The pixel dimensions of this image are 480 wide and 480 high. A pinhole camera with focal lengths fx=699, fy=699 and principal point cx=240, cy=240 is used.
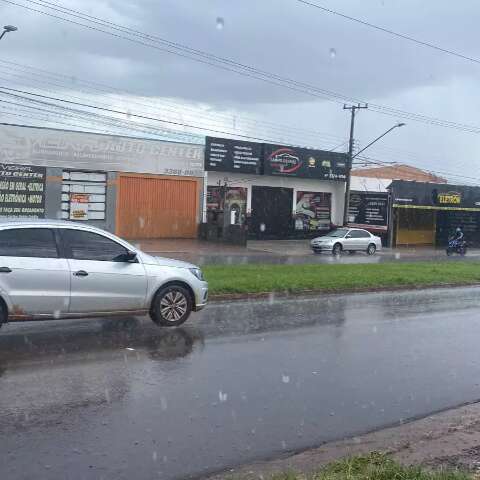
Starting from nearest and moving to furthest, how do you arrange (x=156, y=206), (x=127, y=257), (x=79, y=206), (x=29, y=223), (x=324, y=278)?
1. (x=29, y=223)
2. (x=127, y=257)
3. (x=324, y=278)
4. (x=79, y=206)
5. (x=156, y=206)

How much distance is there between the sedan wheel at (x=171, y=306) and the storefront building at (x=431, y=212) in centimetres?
3822

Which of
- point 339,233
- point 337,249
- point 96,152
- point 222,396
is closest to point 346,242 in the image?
point 339,233

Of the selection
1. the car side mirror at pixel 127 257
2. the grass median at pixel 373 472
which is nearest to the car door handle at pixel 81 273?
the car side mirror at pixel 127 257

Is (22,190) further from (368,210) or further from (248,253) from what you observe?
(368,210)

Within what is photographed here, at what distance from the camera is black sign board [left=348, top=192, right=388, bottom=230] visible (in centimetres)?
4775

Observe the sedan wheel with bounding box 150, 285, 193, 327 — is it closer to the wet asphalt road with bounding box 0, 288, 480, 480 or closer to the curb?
the wet asphalt road with bounding box 0, 288, 480, 480

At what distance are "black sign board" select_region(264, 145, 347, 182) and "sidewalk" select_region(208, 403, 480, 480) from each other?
1513 inches

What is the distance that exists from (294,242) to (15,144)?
19027 millimetres

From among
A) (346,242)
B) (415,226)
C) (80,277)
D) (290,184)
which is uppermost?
(290,184)

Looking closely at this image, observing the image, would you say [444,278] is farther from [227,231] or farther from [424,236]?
[424,236]

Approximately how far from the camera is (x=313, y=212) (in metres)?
48.3

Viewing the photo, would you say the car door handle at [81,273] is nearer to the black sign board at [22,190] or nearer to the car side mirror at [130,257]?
the car side mirror at [130,257]

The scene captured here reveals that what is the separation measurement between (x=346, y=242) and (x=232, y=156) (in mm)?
9308

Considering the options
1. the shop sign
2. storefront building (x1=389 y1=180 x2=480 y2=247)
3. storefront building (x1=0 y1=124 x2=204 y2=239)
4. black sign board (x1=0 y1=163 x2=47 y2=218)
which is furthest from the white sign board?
storefront building (x1=389 y1=180 x2=480 y2=247)
